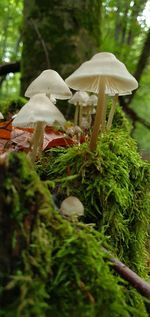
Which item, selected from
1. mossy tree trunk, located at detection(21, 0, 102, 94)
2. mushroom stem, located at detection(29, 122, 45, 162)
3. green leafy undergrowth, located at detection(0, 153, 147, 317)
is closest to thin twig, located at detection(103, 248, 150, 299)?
green leafy undergrowth, located at detection(0, 153, 147, 317)

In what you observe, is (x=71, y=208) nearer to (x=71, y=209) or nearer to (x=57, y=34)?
(x=71, y=209)

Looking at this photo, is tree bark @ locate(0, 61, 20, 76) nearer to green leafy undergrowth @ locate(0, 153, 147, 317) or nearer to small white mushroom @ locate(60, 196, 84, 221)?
small white mushroom @ locate(60, 196, 84, 221)

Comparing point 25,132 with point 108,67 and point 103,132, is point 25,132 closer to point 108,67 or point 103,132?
point 103,132

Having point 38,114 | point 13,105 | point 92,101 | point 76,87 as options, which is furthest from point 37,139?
point 13,105

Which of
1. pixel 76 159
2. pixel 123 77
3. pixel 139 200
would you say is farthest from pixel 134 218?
pixel 123 77

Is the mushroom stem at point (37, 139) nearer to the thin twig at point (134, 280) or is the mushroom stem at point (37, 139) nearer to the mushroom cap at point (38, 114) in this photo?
the mushroom cap at point (38, 114)
